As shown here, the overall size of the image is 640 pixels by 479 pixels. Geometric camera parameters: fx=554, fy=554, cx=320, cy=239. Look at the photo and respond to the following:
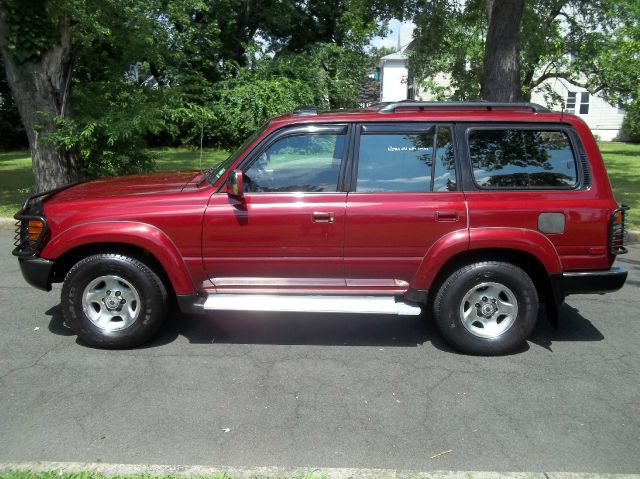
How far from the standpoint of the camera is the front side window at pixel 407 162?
427 centimetres

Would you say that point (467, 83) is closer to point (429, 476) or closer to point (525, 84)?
point (525, 84)

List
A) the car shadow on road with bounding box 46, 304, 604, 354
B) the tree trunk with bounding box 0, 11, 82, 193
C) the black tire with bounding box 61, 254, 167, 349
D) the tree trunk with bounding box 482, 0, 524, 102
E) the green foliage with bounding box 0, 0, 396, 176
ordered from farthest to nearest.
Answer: the tree trunk with bounding box 482, 0, 524, 102 < the tree trunk with bounding box 0, 11, 82, 193 < the green foliage with bounding box 0, 0, 396, 176 < the car shadow on road with bounding box 46, 304, 604, 354 < the black tire with bounding box 61, 254, 167, 349

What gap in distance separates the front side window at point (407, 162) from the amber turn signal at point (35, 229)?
247cm

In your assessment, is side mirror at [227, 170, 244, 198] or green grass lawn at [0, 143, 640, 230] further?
Answer: green grass lawn at [0, 143, 640, 230]

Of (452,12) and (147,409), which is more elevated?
(452,12)

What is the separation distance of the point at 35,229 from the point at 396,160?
287 cm

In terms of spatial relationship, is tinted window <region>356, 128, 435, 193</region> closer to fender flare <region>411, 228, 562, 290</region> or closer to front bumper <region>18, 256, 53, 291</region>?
fender flare <region>411, 228, 562, 290</region>

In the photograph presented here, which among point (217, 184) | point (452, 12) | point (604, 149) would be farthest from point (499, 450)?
point (604, 149)

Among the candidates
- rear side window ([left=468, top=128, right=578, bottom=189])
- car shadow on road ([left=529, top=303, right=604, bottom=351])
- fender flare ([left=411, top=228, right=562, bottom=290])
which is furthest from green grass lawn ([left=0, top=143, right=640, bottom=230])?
fender flare ([left=411, top=228, right=562, bottom=290])

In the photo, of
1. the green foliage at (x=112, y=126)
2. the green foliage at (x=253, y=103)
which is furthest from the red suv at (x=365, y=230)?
the green foliage at (x=253, y=103)

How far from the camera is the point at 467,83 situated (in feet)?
59.2

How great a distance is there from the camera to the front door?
4184 millimetres

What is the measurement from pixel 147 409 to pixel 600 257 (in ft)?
11.3

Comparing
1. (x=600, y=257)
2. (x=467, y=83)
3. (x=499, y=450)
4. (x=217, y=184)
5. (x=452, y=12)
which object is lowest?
(x=499, y=450)
